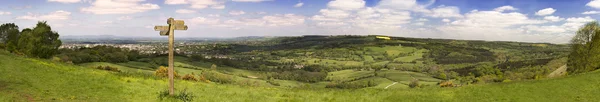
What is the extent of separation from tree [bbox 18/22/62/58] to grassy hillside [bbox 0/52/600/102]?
32.2m

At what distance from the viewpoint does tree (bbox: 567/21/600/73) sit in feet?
161

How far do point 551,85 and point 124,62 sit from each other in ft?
292

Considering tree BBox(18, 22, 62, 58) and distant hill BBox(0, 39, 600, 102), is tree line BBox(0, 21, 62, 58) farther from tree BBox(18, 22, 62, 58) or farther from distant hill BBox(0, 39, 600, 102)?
distant hill BBox(0, 39, 600, 102)

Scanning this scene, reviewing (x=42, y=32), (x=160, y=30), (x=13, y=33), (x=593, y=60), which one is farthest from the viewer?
(x=13, y=33)

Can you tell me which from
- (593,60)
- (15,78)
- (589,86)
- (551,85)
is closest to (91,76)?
(15,78)

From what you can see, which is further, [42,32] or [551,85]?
[42,32]

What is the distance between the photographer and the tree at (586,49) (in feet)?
161

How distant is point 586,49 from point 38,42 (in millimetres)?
84181

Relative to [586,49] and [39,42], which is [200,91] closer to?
[39,42]

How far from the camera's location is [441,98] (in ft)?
74.1

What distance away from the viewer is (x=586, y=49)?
5372cm

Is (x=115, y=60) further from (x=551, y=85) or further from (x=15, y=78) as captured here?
(x=551, y=85)

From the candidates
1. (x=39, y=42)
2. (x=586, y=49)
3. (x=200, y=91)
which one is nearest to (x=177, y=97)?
(x=200, y=91)

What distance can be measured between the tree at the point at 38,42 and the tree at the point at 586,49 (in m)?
78.6
